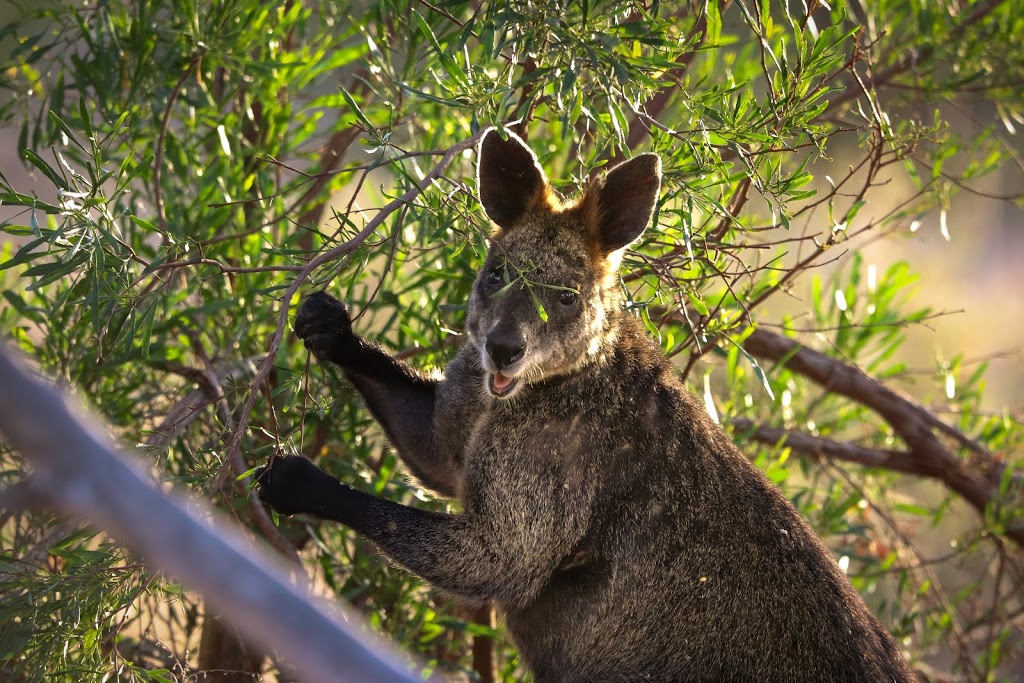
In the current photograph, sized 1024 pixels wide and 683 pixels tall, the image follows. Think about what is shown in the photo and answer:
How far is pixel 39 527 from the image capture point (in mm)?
4652

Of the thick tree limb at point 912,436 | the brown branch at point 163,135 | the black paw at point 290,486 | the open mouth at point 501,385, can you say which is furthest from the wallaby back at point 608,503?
the thick tree limb at point 912,436

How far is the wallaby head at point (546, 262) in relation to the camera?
12.9ft

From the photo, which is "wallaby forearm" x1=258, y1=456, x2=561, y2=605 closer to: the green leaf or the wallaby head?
the wallaby head

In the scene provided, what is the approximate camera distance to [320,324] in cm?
439

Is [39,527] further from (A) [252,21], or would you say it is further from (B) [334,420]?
(A) [252,21]

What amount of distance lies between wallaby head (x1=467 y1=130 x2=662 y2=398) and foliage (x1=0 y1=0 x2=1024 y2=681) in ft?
0.41

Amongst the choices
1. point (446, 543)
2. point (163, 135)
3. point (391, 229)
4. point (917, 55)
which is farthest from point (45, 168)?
point (917, 55)

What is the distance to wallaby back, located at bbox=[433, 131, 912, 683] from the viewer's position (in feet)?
12.9

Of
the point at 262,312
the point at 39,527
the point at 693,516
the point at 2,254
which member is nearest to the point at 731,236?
the point at 693,516

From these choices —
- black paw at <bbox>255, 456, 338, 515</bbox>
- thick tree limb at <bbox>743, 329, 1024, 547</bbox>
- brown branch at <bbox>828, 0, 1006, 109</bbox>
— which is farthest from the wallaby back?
brown branch at <bbox>828, 0, 1006, 109</bbox>

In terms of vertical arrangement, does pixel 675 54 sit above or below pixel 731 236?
above

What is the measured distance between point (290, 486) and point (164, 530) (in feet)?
8.93

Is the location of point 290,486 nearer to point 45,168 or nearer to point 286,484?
point 286,484

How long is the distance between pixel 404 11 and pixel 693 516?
9.17 ft
